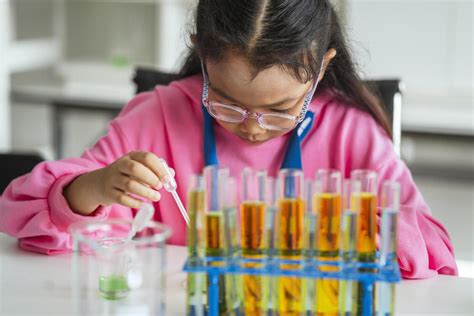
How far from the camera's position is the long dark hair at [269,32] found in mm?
1235

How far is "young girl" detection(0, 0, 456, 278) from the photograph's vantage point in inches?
48.3

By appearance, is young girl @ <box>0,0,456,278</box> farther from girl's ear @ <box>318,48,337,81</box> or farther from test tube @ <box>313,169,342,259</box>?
test tube @ <box>313,169,342,259</box>

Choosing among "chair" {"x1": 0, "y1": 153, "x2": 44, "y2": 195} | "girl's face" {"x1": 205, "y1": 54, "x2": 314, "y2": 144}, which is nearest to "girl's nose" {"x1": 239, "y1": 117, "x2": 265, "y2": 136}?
"girl's face" {"x1": 205, "y1": 54, "x2": 314, "y2": 144}

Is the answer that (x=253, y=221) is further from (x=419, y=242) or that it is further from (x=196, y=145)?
(x=196, y=145)

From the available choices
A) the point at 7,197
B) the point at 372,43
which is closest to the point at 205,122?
the point at 7,197

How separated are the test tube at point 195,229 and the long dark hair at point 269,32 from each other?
37 cm

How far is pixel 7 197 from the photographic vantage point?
136 centimetres

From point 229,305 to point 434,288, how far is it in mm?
363

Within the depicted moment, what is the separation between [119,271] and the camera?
969 millimetres

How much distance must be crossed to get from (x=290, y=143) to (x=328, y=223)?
0.59 m

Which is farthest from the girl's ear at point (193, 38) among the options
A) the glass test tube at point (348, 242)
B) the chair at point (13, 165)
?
the chair at point (13, 165)

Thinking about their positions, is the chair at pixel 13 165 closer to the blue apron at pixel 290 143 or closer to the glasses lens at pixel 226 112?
the blue apron at pixel 290 143

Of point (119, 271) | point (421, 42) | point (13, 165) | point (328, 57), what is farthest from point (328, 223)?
point (421, 42)

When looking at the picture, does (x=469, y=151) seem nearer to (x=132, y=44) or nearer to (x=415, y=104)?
(x=415, y=104)
